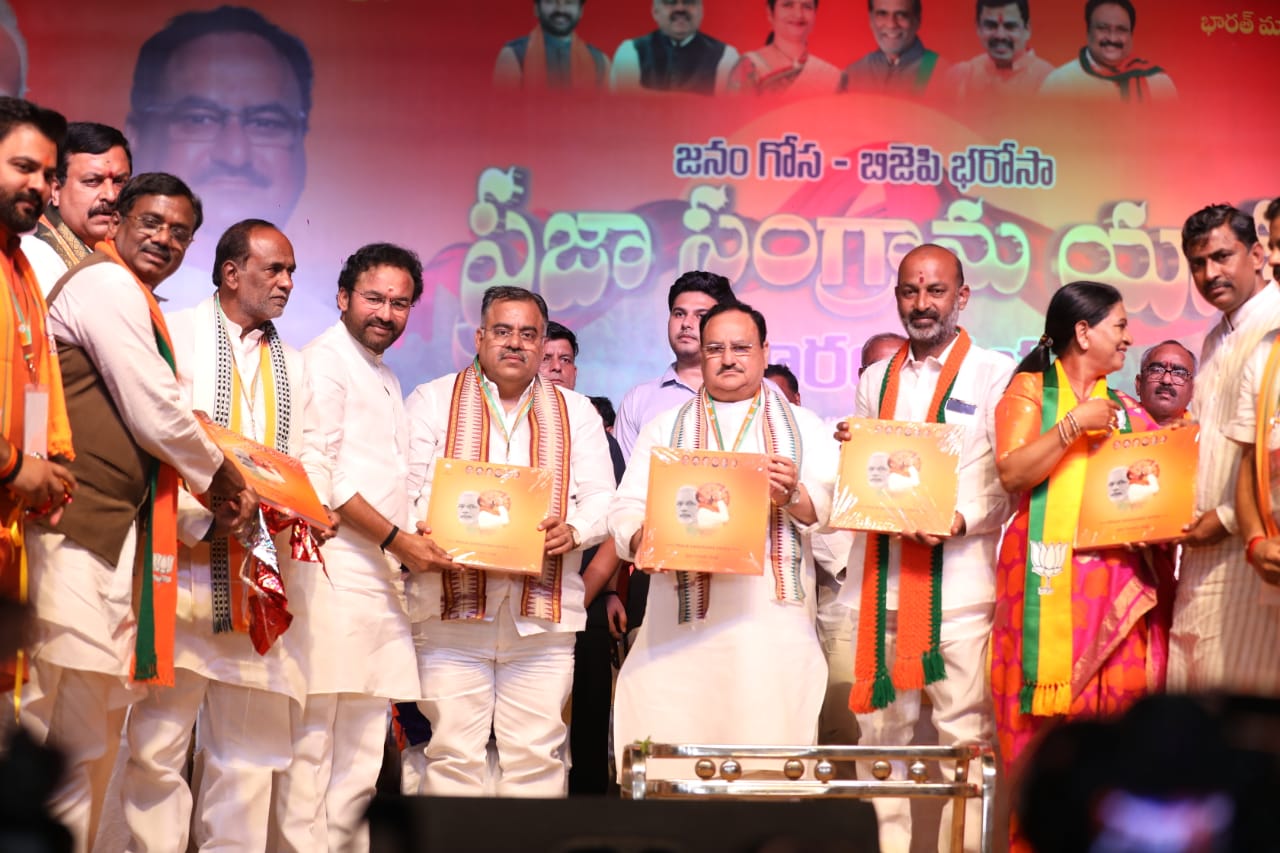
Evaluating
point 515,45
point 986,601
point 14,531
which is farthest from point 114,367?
point 515,45

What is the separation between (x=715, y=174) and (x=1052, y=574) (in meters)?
3.69

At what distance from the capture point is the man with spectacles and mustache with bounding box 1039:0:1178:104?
7453 mm

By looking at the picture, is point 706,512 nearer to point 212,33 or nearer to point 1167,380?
point 1167,380

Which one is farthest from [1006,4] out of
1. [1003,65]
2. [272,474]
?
[272,474]

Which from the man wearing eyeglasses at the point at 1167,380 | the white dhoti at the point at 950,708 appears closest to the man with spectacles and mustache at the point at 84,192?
the white dhoti at the point at 950,708

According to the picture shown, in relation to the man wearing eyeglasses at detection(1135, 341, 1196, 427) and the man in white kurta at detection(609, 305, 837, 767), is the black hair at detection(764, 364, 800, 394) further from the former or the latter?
the man wearing eyeglasses at detection(1135, 341, 1196, 427)

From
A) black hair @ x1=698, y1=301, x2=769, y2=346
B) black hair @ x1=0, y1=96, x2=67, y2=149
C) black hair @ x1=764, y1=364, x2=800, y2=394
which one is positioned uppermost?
black hair @ x1=0, y1=96, x2=67, y2=149

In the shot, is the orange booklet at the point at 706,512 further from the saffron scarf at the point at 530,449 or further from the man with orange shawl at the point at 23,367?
the man with orange shawl at the point at 23,367

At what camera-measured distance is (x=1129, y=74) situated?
7.47 metres

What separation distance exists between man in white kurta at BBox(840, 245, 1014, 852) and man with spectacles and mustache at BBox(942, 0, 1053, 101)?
9.44ft

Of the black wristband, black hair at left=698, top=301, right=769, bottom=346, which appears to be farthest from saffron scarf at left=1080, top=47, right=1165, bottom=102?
the black wristband

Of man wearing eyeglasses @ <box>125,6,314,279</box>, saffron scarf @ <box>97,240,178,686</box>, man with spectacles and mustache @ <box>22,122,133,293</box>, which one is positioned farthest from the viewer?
man wearing eyeglasses @ <box>125,6,314,279</box>

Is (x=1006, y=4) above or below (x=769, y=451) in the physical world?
above

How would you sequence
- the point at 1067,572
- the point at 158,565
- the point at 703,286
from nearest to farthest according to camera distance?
the point at 158,565, the point at 1067,572, the point at 703,286
